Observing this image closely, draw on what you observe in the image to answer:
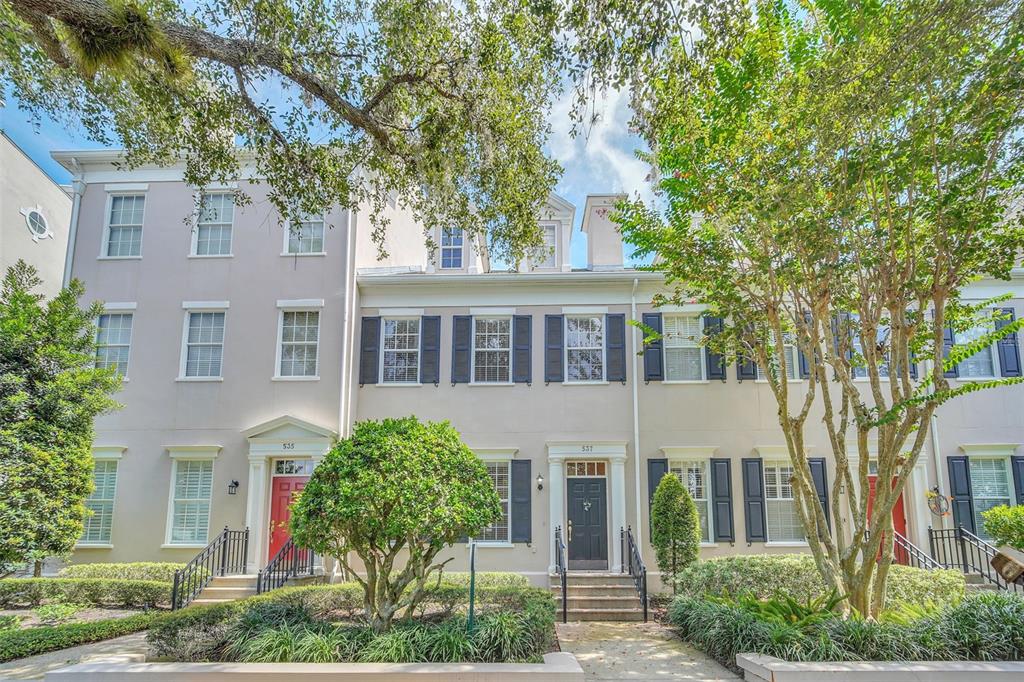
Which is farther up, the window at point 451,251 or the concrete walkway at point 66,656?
the window at point 451,251

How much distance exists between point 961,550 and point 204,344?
1524 centimetres

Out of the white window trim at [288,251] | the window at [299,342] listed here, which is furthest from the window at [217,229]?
the window at [299,342]

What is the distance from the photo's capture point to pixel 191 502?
42.9 feet

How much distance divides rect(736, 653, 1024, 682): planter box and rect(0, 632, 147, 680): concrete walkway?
22.0ft

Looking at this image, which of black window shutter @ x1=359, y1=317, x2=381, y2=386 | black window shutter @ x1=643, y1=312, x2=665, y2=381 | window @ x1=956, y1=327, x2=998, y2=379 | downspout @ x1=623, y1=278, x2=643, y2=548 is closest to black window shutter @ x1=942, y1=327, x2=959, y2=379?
window @ x1=956, y1=327, x2=998, y2=379

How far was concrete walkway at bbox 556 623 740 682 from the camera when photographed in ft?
23.6

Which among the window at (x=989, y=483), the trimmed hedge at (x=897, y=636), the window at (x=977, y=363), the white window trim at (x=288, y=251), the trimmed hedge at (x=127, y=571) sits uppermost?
the white window trim at (x=288, y=251)

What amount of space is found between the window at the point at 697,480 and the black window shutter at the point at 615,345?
80.4 inches

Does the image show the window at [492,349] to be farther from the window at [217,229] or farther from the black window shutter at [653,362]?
the window at [217,229]

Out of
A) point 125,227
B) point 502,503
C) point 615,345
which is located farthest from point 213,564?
point 615,345

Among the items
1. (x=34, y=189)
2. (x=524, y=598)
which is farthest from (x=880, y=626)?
(x=34, y=189)

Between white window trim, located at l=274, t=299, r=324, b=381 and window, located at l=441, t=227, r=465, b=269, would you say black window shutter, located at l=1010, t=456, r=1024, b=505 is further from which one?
white window trim, located at l=274, t=299, r=324, b=381

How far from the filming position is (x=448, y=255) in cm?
1550

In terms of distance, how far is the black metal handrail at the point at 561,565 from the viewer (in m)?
10.5
